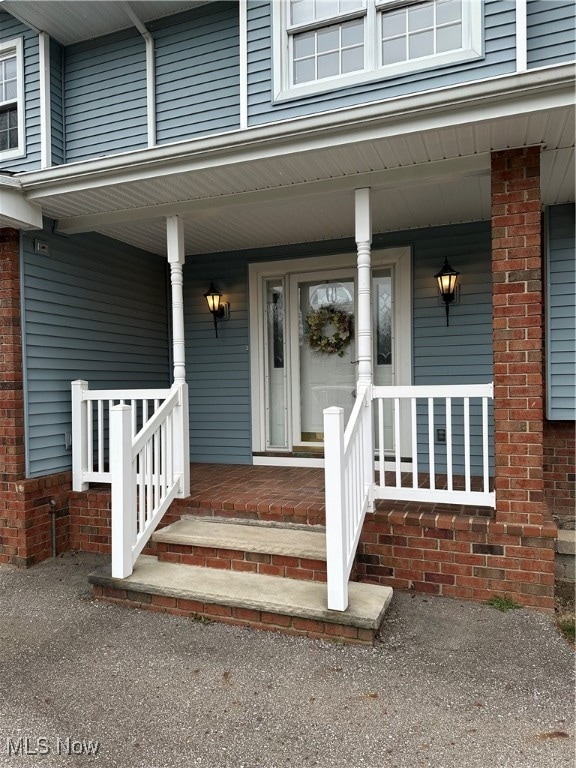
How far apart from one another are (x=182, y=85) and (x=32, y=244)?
189 cm

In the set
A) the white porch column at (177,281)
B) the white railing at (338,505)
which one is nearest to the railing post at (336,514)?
the white railing at (338,505)

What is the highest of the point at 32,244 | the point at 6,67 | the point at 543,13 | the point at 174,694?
the point at 6,67

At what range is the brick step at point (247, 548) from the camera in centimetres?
311

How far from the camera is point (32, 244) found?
161 inches

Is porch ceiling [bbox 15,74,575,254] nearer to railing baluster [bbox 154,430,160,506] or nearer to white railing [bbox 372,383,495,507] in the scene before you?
white railing [bbox 372,383,495,507]

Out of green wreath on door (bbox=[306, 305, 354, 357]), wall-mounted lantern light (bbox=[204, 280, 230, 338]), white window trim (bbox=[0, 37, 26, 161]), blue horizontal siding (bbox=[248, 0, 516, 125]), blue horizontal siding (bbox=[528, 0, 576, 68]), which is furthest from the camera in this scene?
wall-mounted lantern light (bbox=[204, 280, 230, 338])

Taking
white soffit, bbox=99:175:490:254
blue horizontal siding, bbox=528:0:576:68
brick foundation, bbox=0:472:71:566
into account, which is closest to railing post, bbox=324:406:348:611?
white soffit, bbox=99:175:490:254

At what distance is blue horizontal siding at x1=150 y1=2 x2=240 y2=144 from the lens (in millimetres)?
4242

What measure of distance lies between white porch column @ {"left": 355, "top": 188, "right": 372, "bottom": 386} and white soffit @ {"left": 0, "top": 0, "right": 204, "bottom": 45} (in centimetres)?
250

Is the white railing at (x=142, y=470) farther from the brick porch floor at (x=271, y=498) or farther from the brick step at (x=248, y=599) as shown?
the brick porch floor at (x=271, y=498)

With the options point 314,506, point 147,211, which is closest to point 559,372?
point 314,506

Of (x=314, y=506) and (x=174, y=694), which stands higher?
(x=314, y=506)

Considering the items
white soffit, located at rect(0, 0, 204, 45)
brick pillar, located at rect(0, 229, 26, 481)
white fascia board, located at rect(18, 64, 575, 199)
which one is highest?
white soffit, located at rect(0, 0, 204, 45)

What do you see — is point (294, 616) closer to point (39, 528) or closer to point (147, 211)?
point (39, 528)
